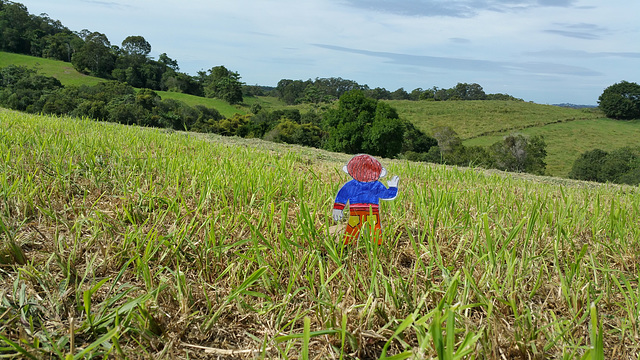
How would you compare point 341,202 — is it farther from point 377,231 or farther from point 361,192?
point 377,231

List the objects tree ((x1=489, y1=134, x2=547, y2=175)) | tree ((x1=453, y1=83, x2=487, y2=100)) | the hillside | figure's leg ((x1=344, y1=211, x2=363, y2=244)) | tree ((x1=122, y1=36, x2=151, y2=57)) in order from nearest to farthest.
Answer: figure's leg ((x1=344, y1=211, x2=363, y2=244))
tree ((x1=489, y1=134, x2=547, y2=175))
the hillside
tree ((x1=122, y1=36, x2=151, y2=57))
tree ((x1=453, y1=83, x2=487, y2=100))

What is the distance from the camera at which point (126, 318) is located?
3.28ft

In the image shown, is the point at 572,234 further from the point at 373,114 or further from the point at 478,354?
the point at 373,114

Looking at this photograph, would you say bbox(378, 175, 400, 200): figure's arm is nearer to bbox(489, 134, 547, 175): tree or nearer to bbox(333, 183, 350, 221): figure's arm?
bbox(333, 183, 350, 221): figure's arm

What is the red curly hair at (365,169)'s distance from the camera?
1728 mm

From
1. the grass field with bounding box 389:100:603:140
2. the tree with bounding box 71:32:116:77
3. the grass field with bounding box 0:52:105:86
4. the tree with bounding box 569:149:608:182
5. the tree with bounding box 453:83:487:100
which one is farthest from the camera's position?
the tree with bounding box 453:83:487:100

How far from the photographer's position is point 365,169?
1.73 m

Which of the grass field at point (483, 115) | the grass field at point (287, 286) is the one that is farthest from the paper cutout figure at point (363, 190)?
the grass field at point (483, 115)

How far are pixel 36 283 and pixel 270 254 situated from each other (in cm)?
75

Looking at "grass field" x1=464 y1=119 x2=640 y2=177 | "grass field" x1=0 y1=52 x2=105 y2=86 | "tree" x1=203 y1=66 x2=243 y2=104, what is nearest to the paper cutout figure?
"grass field" x1=464 y1=119 x2=640 y2=177

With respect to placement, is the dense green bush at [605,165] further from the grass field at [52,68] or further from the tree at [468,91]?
the grass field at [52,68]

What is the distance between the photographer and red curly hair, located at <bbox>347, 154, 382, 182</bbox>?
5.67 feet

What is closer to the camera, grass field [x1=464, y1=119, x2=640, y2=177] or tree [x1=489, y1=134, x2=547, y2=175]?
tree [x1=489, y1=134, x2=547, y2=175]

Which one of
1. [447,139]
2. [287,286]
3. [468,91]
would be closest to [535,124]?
[447,139]
